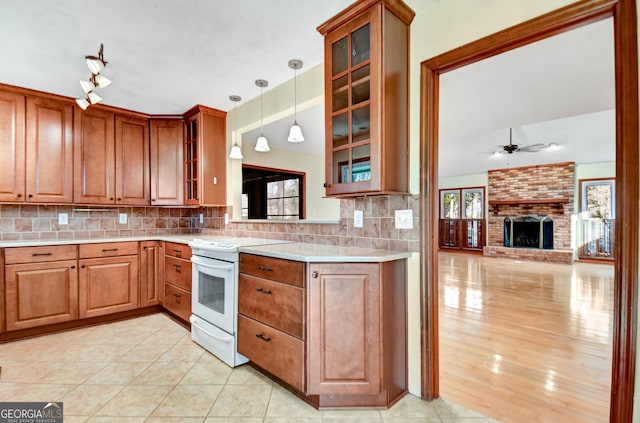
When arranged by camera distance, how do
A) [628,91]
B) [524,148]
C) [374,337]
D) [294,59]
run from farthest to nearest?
[524,148]
[294,59]
[374,337]
[628,91]

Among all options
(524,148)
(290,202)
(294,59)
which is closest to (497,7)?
(294,59)

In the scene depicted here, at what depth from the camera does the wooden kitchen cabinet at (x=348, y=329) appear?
1.68m

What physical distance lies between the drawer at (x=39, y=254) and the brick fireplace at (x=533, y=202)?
944cm

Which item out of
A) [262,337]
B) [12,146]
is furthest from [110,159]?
[262,337]

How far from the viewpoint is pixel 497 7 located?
5.13 ft

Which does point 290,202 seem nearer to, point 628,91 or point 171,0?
point 171,0

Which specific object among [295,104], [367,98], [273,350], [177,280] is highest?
[295,104]

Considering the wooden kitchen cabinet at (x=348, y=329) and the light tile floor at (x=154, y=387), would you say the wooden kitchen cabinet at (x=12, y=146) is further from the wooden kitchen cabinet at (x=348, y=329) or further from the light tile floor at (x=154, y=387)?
the wooden kitchen cabinet at (x=348, y=329)

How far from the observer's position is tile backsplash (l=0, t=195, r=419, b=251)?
6.68 ft

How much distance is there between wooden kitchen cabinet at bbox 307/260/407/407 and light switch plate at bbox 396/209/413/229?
34cm

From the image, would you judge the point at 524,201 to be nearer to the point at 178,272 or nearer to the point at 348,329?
the point at 348,329

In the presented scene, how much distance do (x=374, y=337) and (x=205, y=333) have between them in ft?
4.95

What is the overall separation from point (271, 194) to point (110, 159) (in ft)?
6.12

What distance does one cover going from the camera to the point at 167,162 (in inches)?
142
